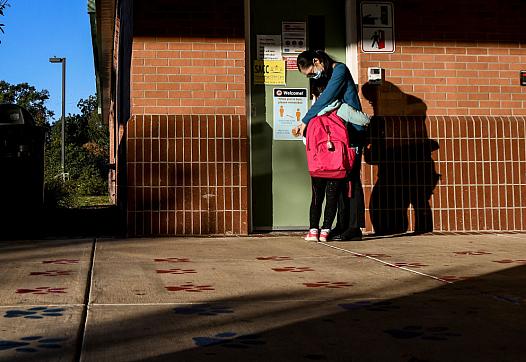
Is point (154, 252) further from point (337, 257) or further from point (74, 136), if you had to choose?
point (74, 136)

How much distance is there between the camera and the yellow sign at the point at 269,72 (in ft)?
25.6

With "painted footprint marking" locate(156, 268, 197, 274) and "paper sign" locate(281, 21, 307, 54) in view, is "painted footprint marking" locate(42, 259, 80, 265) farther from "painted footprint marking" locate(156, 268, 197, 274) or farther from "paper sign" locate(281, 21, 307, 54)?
"paper sign" locate(281, 21, 307, 54)

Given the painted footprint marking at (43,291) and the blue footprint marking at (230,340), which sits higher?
the painted footprint marking at (43,291)

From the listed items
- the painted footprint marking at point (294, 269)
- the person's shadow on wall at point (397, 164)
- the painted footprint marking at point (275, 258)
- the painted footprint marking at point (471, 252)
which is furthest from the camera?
the person's shadow on wall at point (397, 164)

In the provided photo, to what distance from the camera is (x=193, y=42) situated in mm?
7418

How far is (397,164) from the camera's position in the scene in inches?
302

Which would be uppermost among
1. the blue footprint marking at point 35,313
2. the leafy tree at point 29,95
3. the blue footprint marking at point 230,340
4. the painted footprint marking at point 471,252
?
the leafy tree at point 29,95

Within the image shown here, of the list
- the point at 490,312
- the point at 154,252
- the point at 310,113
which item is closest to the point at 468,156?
the point at 310,113

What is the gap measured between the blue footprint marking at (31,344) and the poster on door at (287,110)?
5274 millimetres

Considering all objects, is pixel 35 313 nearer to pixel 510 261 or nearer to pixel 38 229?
pixel 510 261

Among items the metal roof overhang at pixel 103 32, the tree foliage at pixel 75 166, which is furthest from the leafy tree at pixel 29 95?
the metal roof overhang at pixel 103 32

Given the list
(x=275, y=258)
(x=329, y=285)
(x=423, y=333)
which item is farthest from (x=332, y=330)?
(x=275, y=258)

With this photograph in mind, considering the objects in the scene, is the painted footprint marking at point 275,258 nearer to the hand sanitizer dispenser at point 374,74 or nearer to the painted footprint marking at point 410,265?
the painted footprint marking at point 410,265

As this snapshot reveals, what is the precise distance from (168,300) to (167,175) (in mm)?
3805
